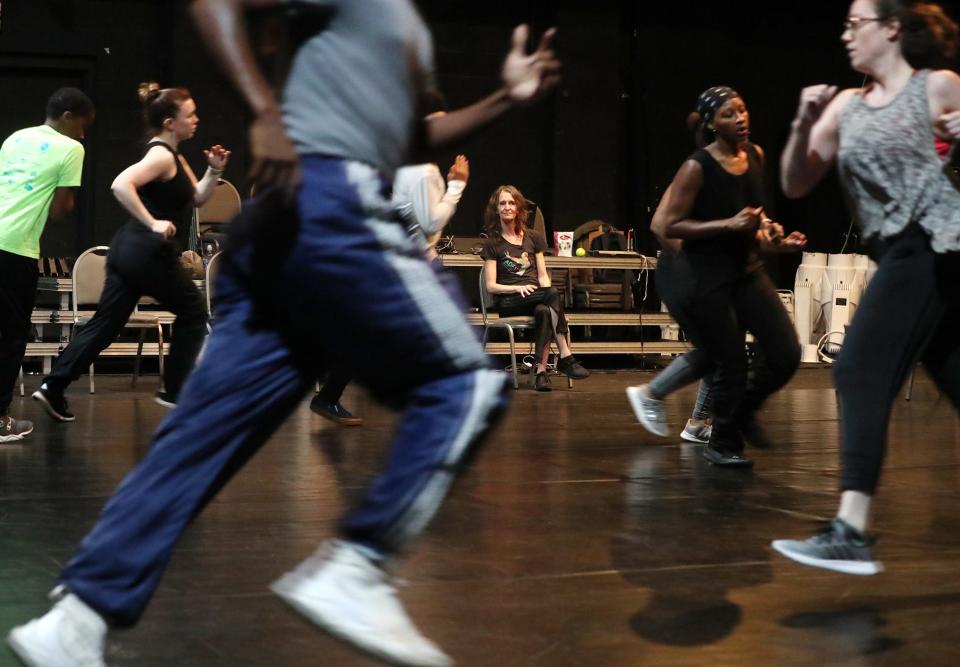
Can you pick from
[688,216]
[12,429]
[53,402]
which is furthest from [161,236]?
[688,216]

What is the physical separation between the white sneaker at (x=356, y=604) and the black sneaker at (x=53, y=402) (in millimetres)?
5049

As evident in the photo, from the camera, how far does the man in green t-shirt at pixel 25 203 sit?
6027 millimetres

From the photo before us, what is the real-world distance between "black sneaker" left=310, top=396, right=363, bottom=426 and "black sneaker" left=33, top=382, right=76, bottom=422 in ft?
4.27

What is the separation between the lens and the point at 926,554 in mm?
3711

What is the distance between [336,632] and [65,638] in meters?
0.45

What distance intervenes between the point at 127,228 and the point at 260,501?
88.5 inches

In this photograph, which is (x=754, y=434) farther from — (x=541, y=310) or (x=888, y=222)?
(x=541, y=310)

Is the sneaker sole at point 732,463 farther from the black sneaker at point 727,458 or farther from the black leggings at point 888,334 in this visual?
the black leggings at point 888,334

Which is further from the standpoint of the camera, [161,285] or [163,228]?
[161,285]

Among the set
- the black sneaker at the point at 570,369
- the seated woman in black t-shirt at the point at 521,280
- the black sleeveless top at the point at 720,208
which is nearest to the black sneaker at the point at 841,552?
the black sleeveless top at the point at 720,208

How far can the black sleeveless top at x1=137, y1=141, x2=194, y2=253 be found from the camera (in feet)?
20.4

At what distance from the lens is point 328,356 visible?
218 centimetres

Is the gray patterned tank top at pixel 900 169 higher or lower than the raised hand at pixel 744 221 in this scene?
higher

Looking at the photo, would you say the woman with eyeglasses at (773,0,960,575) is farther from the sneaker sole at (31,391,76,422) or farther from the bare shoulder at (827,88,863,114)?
the sneaker sole at (31,391,76,422)
